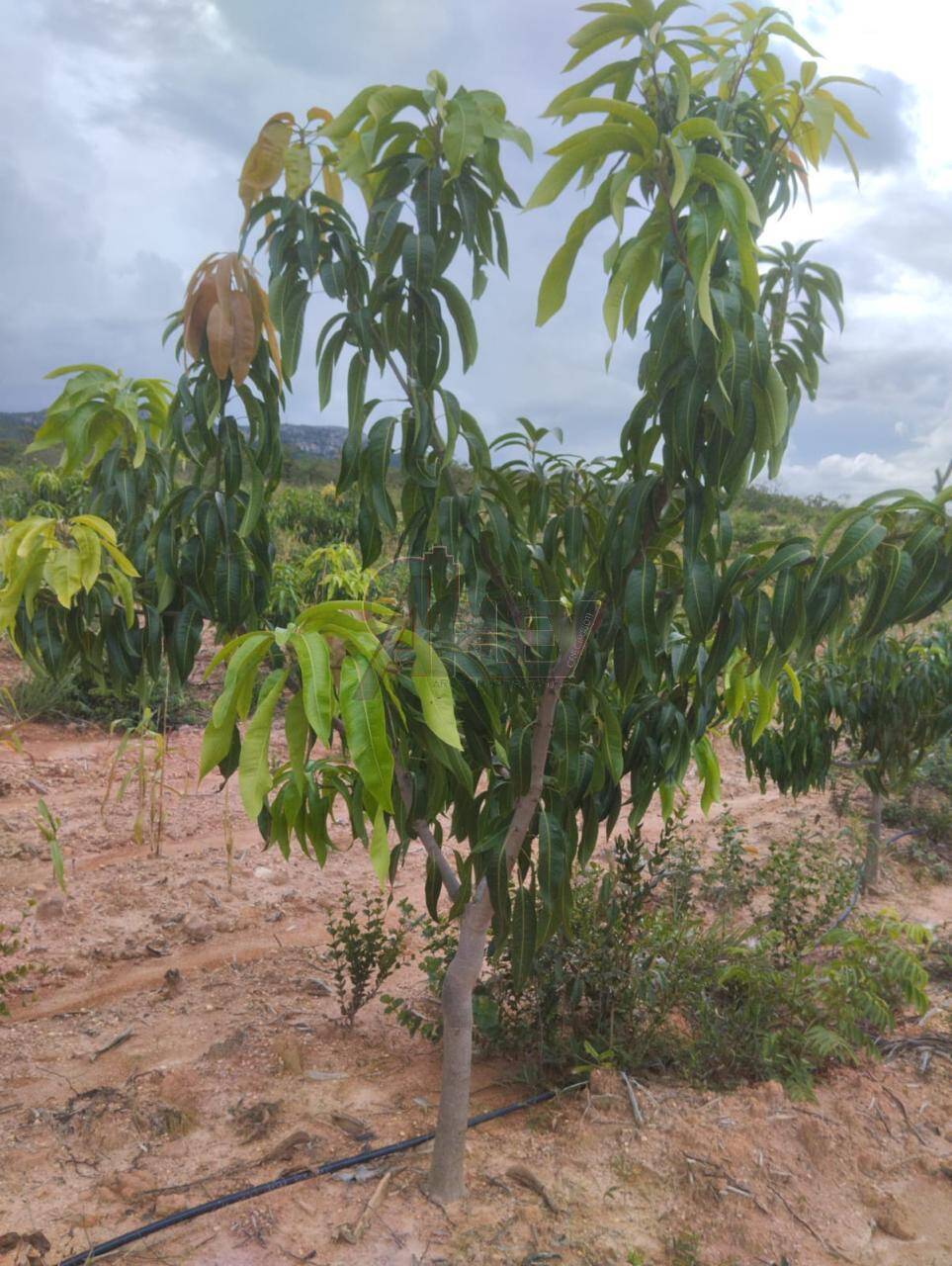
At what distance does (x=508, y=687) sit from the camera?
174cm

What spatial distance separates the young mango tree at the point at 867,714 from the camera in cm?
358

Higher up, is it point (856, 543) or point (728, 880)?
point (856, 543)

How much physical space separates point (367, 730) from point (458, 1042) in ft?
3.66

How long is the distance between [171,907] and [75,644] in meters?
2.09

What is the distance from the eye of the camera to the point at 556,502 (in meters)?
1.86

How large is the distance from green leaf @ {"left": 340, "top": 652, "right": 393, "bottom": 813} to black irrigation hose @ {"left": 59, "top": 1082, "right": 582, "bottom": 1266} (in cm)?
139

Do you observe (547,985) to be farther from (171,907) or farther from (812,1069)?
(171,907)

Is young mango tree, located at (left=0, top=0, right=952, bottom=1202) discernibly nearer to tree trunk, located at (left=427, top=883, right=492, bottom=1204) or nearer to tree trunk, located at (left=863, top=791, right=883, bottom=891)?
tree trunk, located at (left=427, top=883, right=492, bottom=1204)

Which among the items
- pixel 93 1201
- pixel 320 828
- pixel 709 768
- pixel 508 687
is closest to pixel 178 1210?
pixel 93 1201

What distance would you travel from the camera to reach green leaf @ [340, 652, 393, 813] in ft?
3.82

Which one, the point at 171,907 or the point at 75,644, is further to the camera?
the point at 171,907

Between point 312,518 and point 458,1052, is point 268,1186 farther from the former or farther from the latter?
point 312,518

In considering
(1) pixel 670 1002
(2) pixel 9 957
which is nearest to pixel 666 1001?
(1) pixel 670 1002

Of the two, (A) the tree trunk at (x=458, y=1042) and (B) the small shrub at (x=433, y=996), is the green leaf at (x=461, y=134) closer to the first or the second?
(A) the tree trunk at (x=458, y=1042)
